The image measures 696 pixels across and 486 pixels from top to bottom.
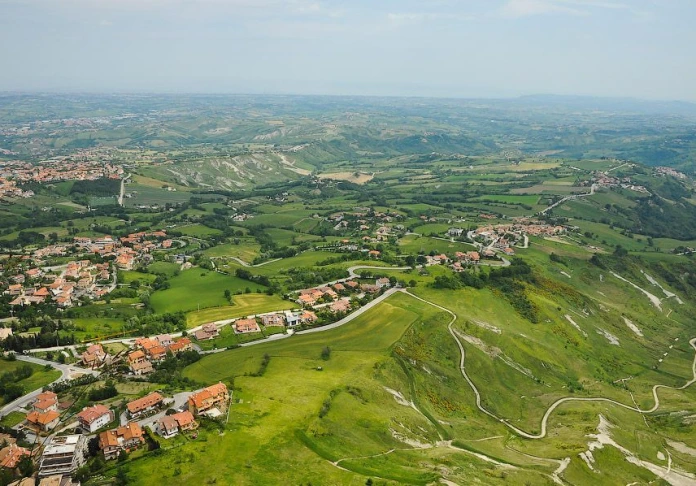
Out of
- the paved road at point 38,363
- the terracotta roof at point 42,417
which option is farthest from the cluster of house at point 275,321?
the terracotta roof at point 42,417

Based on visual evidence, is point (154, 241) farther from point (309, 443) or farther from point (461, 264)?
point (309, 443)

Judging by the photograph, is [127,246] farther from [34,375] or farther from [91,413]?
[91,413]

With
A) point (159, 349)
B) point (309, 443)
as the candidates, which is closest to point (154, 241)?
point (159, 349)

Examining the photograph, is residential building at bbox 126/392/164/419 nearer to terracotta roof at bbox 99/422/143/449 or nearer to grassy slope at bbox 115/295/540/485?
terracotta roof at bbox 99/422/143/449

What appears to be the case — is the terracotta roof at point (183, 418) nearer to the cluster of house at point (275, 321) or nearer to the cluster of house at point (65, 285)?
the cluster of house at point (275, 321)

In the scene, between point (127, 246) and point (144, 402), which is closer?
point (144, 402)

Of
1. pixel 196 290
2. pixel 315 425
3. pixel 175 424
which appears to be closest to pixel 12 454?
pixel 175 424
